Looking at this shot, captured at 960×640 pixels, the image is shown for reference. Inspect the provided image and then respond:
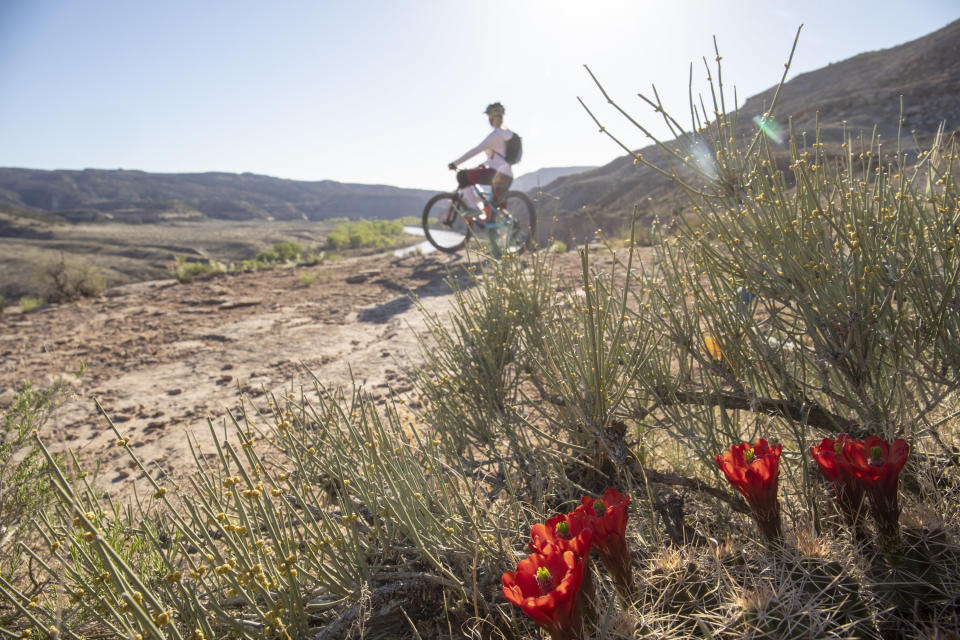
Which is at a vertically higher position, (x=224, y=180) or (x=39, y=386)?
(x=224, y=180)

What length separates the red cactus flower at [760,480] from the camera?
0.96 meters

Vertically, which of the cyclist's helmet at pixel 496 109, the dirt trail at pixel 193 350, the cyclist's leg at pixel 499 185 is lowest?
the dirt trail at pixel 193 350

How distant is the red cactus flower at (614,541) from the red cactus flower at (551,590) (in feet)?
0.32

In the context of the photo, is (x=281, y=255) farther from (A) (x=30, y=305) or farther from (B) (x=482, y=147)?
(B) (x=482, y=147)

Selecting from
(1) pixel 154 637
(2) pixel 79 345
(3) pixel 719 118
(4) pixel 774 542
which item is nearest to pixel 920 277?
(3) pixel 719 118

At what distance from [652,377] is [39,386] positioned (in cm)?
416

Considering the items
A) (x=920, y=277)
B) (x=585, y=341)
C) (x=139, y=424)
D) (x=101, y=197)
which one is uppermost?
(x=101, y=197)

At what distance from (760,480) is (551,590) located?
503 mm

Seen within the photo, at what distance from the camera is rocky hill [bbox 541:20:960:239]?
40.4 ft

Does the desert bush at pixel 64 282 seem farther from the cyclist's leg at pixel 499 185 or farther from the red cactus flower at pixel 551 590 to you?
the red cactus flower at pixel 551 590

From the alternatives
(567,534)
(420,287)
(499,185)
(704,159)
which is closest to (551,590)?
(567,534)

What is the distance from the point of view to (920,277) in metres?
1.16

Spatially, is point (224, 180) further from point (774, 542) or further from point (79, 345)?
point (774, 542)

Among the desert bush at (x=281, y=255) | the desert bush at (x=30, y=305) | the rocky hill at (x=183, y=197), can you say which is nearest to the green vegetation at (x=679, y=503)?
the desert bush at (x=30, y=305)
